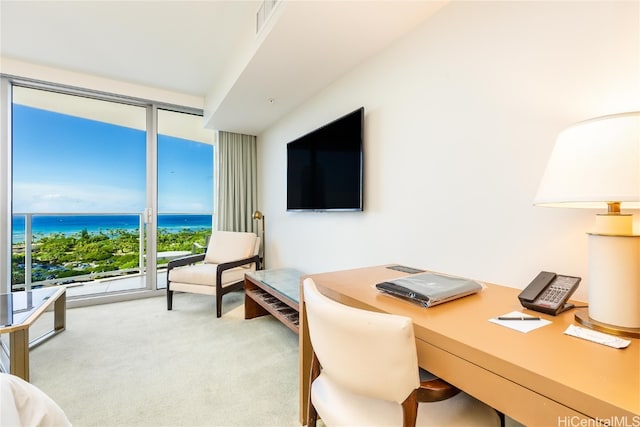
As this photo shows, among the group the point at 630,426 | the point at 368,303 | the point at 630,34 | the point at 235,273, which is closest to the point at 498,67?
the point at 630,34

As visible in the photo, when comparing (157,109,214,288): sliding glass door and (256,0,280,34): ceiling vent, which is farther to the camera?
(157,109,214,288): sliding glass door

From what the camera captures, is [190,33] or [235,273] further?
[235,273]

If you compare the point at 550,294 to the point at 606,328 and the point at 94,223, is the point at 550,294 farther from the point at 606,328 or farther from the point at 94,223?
the point at 94,223

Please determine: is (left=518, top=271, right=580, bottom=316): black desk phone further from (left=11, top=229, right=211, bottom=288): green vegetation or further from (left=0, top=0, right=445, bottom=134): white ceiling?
(left=11, top=229, right=211, bottom=288): green vegetation

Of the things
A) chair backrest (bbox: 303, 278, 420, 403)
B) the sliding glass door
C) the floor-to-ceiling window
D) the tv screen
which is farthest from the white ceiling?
chair backrest (bbox: 303, 278, 420, 403)

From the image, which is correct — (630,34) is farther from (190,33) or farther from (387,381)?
(190,33)

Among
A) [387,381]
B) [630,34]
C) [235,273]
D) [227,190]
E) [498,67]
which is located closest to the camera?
[387,381]

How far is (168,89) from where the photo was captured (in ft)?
11.2

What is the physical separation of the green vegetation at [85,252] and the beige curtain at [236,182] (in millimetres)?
572

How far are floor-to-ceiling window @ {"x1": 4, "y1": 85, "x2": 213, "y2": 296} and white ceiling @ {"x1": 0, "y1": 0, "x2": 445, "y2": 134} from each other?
704mm

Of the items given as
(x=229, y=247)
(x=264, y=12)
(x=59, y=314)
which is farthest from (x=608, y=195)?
(x=59, y=314)

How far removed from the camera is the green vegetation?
314 centimetres

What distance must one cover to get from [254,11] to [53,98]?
2.84 meters

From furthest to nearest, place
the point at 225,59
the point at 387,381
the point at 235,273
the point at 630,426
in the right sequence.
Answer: the point at 235,273
the point at 225,59
the point at 387,381
the point at 630,426
